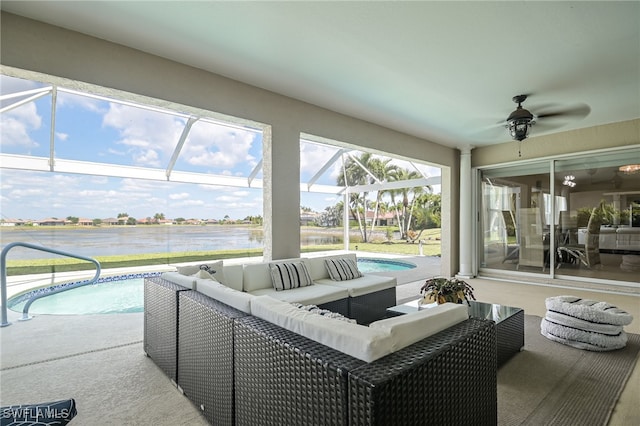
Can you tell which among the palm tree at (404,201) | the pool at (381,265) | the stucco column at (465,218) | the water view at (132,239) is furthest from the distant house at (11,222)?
the palm tree at (404,201)

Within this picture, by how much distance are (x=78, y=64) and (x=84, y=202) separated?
19.3 feet

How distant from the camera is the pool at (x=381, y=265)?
9.95m

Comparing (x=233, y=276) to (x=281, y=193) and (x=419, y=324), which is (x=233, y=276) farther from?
(x=419, y=324)

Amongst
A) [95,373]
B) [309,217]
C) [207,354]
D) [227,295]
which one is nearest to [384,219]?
[309,217]

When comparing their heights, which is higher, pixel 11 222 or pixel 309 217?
pixel 309 217

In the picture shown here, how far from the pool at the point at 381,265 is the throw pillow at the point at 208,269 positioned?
23.3 feet

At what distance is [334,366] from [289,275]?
259 cm

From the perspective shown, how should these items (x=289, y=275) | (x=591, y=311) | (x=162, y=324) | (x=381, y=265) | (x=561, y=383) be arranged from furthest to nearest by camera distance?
(x=381, y=265)
(x=289, y=275)
(x=591, y=311)
(x=162, y=324)
(x=561, y=383)

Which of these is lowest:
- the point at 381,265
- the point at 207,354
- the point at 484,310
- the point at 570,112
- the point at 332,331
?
the point at 381,265

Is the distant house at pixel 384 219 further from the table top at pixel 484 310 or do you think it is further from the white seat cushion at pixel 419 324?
the white seat cushion at pixel 419 324

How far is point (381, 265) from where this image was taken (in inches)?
411

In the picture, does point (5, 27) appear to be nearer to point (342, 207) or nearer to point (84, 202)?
point (84, 202)

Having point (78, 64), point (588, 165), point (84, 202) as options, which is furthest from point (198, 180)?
point (588, 165)

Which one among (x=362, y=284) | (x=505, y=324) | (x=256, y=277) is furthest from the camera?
(x=362, y=284)
